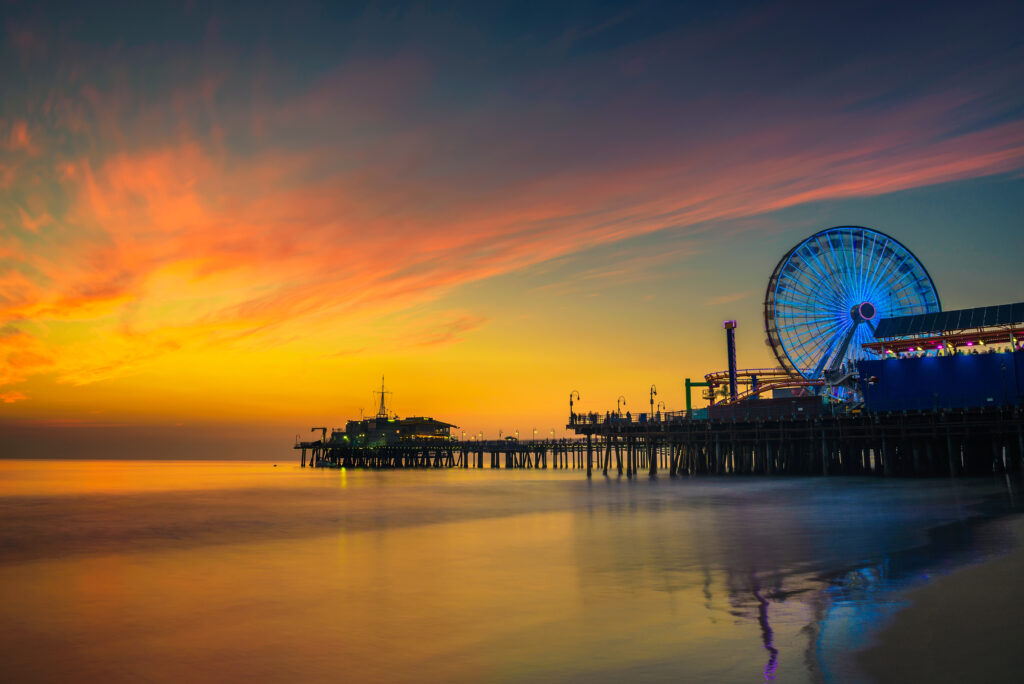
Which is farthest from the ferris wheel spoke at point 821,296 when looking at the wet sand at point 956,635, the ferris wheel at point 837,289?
the wet sand at point 956,635

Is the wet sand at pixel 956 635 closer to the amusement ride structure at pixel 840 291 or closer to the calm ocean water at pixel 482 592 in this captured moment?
the calm ocean water at pixel 482 592

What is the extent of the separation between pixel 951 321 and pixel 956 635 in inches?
2392

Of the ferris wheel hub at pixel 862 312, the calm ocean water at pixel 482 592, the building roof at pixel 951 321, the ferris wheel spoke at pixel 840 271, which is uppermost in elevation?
the ferris wheel spoke at pixel 840 271

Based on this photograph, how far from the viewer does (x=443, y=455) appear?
170m

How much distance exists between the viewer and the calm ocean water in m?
10.6

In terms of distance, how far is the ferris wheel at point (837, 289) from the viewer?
6994 cm

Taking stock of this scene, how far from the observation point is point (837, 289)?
7019cm

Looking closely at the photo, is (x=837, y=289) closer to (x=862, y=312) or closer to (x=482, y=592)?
(x=862, y=312)

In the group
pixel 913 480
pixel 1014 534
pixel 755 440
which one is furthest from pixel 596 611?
pixel 755 440

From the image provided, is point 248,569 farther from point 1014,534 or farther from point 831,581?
point 1014,534

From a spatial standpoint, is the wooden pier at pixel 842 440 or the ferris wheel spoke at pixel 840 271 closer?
the wooden pier at pixel 842 440

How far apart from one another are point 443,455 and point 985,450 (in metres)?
126

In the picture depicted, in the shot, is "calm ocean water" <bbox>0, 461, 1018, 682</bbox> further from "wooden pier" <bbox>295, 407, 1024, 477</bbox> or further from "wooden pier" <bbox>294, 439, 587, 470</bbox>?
"wooden pier" <bbox>294, 439, 587, 470</bbox>

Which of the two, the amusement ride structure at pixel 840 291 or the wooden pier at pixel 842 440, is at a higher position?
the amusement ride structure at pixel 840 291
